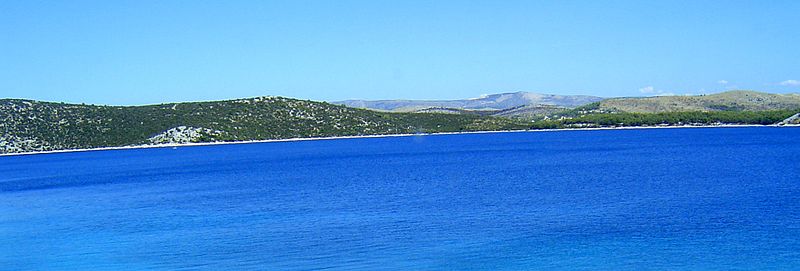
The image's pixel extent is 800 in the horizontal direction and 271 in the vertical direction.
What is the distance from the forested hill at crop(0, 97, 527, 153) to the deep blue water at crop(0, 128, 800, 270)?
6757 centimetres

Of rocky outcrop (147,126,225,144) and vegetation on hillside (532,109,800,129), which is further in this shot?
vegetation on hillside (532,109,800,129)

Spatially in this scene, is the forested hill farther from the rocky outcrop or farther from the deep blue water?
the deep blue water

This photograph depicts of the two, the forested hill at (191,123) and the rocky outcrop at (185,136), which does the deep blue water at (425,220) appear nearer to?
the forested hill at (191,123)

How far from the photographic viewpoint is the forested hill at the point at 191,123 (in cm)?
13050

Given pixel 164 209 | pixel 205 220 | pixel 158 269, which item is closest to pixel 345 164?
pixel 164 209

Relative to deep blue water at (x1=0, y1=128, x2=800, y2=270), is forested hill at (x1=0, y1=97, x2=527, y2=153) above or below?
above

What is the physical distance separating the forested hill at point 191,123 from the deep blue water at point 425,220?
222ft

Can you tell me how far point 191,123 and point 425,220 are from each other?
12101 cm

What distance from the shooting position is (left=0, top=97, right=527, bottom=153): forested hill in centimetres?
13050

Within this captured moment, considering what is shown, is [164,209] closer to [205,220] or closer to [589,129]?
[205,220]

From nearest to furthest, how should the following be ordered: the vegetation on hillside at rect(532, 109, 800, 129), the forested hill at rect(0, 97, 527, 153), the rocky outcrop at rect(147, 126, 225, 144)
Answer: the forested hill at rect(0, 97, 527, 153), the rocky outcrop at rect(147, 126, 225, 144), the vegetation on hillside at rect(532, 109, 800, 129)

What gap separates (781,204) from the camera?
121 ft

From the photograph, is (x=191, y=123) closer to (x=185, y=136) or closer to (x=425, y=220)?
(x=185, y=136)

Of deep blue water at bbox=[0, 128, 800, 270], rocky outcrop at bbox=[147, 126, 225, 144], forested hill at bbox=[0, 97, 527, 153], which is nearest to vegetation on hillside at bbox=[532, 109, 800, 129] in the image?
forested hill at bbox=[0, 97, 527, 153]
